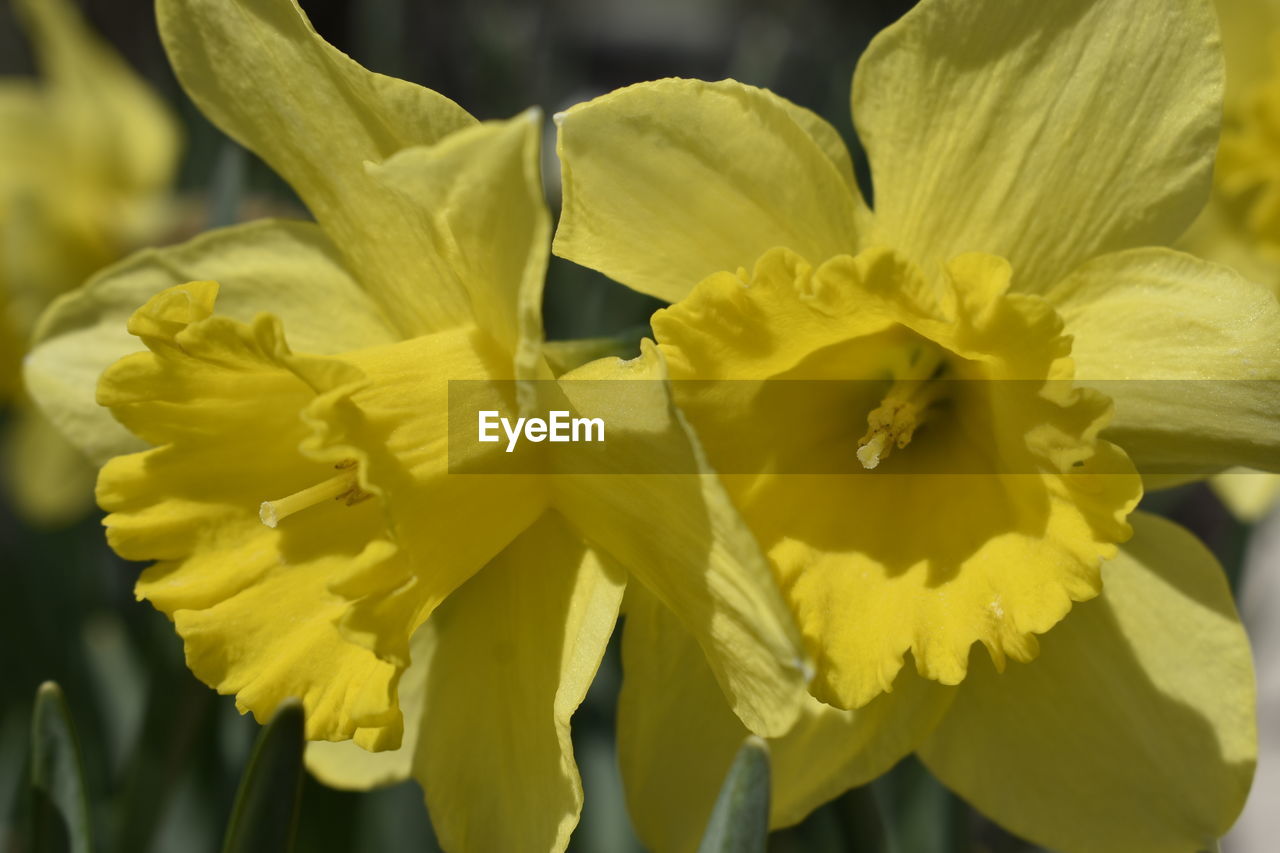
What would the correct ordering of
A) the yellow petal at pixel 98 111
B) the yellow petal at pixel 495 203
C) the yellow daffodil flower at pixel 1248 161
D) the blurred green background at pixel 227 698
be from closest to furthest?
the yellow petal at pixel 495 203
the blurred green background at pixel 227 698
the yellow daffodil flower at pixel 1248 161
the yellow petal at pixel 98 111

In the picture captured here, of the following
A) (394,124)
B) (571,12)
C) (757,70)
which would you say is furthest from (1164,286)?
(571,12)

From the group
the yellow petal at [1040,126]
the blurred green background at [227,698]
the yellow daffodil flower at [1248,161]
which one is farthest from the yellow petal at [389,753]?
the yellow daffodil flower at [1248,161]

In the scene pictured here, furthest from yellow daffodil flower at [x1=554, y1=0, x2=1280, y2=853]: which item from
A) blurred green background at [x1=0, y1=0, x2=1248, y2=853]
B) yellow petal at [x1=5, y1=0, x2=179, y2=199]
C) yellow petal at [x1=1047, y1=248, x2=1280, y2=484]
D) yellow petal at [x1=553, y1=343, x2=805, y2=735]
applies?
yellow petal at [x1=5, y1=0, x2=179, y2=199]

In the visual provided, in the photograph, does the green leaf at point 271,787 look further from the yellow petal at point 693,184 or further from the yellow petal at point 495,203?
the yellow petal at point 693,184

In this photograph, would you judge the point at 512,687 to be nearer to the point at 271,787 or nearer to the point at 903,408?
the point at 271,787

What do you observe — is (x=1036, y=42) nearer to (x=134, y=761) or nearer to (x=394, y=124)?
(x=394, y=124)

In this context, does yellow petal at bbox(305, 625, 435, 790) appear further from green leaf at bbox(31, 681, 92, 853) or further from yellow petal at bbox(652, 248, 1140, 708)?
yellow petal at bbox(652, 248, 1140, 708)

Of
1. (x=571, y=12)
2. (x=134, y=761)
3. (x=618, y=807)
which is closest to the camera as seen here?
(x=134, y=761)
